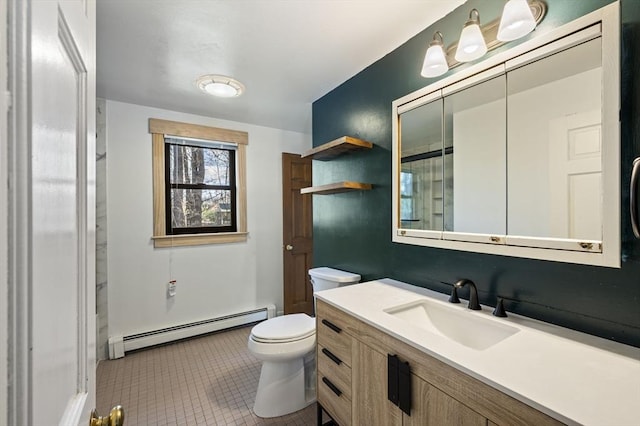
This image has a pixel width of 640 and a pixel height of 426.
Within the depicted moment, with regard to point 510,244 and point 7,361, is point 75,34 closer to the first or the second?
point 7,361

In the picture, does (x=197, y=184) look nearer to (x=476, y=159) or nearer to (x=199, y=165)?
(x=199, y=165)

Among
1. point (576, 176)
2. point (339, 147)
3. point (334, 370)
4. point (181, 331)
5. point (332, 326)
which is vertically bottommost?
point (181, 331)

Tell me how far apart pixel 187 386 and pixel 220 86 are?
2.28 meters

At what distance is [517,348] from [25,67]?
4.33 feet

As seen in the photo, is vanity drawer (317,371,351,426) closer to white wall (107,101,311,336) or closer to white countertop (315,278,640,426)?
white countertop (315,278,640,426)

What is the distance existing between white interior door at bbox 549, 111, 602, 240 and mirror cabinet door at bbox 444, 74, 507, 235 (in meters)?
0.19

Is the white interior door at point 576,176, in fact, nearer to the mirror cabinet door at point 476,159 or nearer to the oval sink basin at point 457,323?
the mirror cabinet door at point 476,159

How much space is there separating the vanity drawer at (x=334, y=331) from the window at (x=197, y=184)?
1830 mm

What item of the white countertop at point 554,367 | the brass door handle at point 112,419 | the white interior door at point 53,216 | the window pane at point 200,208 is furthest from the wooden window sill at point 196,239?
the brass door handle at point 112,419

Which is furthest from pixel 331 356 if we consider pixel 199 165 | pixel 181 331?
pixel 199 165

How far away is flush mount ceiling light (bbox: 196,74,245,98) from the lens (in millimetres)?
2122

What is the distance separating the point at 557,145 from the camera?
1.12m

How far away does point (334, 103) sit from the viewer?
236 centimetres

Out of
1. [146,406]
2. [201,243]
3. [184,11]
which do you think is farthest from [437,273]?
[201,243]
